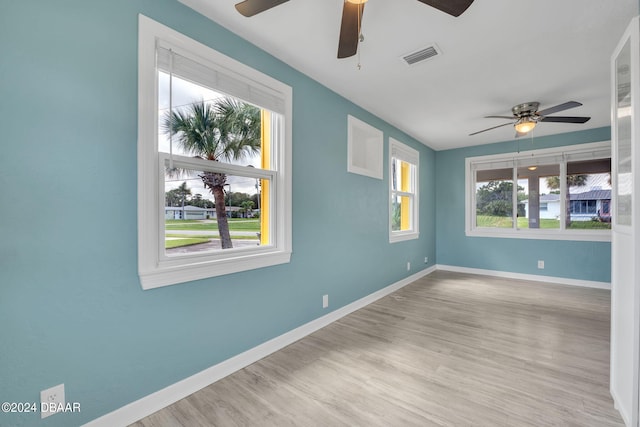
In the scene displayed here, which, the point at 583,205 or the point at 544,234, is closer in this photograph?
the point at 583,205

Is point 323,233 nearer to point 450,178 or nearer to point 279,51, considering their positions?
point 279,51

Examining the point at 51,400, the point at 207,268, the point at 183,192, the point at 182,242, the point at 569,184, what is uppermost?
the point at 569,184

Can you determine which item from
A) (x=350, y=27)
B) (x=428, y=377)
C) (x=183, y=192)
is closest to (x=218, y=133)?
(x=183, y=192)

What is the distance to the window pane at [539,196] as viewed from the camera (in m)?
4.96

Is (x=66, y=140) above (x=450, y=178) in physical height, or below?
below

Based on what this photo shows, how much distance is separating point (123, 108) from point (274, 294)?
173cm

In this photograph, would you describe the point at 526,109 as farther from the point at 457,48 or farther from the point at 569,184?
the point at 569,184

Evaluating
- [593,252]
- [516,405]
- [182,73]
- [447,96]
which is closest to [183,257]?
[182,73]

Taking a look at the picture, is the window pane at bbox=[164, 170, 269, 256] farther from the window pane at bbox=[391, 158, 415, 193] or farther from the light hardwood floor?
the window pane at bbox=[391, 158, 415, 193]

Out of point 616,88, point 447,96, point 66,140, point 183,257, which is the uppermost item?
point 447,96

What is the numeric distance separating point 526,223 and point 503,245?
55 centimetres

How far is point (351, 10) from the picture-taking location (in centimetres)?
155

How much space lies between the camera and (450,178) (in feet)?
19.3

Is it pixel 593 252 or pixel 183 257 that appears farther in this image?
pixel 593 252
